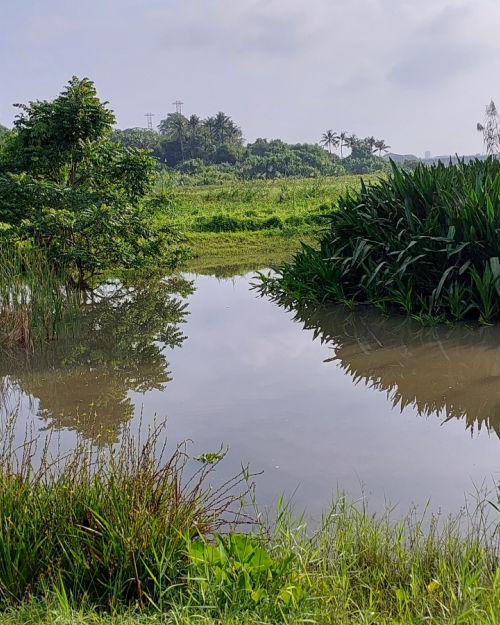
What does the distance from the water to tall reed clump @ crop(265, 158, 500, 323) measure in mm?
420

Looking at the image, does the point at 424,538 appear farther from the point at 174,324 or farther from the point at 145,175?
the point at 145,175

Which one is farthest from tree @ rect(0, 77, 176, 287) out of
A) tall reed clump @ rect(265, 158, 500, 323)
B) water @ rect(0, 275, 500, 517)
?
tall reed clump @ rect(265, 158, 500, 323)

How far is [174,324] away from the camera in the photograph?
8.76 m

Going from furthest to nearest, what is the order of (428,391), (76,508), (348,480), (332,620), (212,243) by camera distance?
(212,243)
(428,391)
(348,480)
(76,508)
(332,620)

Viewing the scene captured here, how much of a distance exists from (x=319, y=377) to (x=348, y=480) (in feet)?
7.45

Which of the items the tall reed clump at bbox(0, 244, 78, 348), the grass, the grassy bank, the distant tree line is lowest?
the grassy bank

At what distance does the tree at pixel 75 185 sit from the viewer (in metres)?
9.74

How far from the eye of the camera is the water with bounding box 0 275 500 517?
4.02 meters

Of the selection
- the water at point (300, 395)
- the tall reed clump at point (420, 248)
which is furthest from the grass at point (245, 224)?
the water at point (300, 395)

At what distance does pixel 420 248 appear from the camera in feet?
26.2

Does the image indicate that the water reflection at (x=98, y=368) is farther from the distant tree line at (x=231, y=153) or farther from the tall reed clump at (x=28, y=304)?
the distant tree line at (x=231, y=153)

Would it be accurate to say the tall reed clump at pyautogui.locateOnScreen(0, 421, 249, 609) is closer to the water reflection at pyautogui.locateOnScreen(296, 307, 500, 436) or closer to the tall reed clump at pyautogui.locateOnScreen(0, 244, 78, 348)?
the water reflection at pyautogui.locateOnScreen(296, 307, 500, 436)

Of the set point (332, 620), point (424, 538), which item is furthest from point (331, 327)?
point (332, 620)

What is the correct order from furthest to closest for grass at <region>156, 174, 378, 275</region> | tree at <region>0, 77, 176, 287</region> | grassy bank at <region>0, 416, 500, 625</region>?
grass at <region>156, 174, 378, 275</region>, tree at <region>0, 77, 176, 287</region>, grassy bank at <region>0, 416, 500, 625</region>
